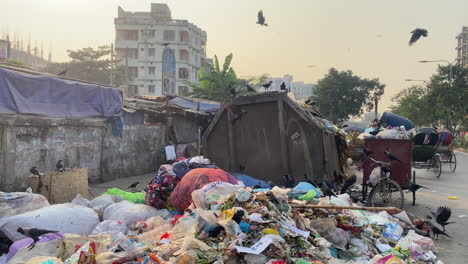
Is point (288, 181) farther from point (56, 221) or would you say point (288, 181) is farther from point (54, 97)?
point (54, 97)

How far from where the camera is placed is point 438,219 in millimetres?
5508

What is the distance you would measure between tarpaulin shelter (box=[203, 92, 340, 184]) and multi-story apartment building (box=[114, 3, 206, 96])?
4496 centimetres

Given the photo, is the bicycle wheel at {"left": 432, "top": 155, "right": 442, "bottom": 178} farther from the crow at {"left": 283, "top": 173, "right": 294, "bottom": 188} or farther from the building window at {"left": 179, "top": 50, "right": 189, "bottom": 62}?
the building window at {"left": 179, "top": 50, "right": 189, "bottom": 62}

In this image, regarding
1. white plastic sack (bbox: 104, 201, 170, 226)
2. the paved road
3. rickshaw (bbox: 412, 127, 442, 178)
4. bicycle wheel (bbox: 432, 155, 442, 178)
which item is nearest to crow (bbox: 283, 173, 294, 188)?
white plastic sack (bbox: 104, 201, 170, 226)

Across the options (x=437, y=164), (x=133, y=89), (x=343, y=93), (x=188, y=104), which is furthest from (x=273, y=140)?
(x=133, y=89)

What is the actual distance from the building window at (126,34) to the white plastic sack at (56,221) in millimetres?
51752

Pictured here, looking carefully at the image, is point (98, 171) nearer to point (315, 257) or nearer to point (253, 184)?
point (253, 184)

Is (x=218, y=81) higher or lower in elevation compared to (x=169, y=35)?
lower

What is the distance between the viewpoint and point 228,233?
363cm

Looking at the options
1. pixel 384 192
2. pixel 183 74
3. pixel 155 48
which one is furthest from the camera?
pixel 155 48

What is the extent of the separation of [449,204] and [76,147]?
333 inches

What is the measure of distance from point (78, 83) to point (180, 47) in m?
44.2

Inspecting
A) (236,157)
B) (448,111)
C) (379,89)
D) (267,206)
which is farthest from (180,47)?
(267,206)

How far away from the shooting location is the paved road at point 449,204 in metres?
4.87
